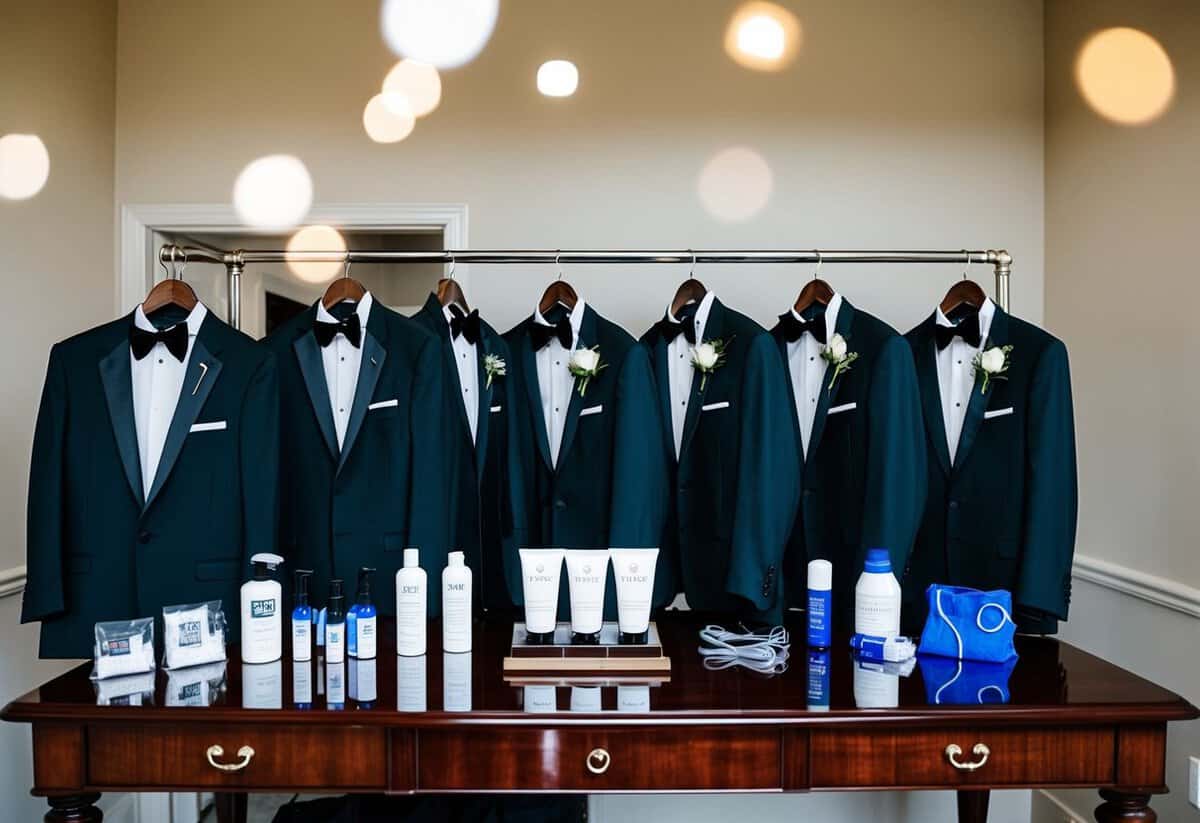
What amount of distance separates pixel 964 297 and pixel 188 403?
2066 millimetres

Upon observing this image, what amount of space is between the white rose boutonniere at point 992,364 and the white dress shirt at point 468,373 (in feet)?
4.57

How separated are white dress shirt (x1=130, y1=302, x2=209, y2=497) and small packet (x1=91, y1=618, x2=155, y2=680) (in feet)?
1.80

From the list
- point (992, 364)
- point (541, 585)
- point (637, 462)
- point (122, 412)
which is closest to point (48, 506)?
point (122, 412)

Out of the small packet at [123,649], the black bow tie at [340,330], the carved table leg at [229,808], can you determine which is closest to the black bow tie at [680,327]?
the black bow tie at [340,330]

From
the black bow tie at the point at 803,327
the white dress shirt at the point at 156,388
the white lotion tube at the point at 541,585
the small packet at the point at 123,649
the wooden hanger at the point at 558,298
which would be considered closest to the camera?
the small packet at the point at 123,649

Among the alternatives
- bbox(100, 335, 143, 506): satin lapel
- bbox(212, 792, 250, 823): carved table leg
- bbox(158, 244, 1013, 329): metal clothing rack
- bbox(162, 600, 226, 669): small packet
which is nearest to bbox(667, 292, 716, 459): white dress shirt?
bbox(158, 244, 1013, 329): metal clothing rack

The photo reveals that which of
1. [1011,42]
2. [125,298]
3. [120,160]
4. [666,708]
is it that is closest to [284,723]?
[666,708]

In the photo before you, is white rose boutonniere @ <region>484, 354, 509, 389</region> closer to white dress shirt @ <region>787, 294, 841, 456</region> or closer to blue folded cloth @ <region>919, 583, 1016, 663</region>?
white dress shirt @ <region>787, 294, 841, 456</region>

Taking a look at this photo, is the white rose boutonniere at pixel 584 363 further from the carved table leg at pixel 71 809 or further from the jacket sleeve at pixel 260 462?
the carved table leg at pixel 71 809

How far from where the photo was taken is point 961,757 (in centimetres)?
165

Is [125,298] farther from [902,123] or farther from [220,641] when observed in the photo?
[902,123]

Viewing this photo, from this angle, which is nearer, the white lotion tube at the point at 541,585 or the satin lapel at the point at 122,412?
the white lotion tube at the point at 541,585

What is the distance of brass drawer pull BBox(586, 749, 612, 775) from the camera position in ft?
5.39

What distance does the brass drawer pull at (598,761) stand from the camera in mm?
1643
